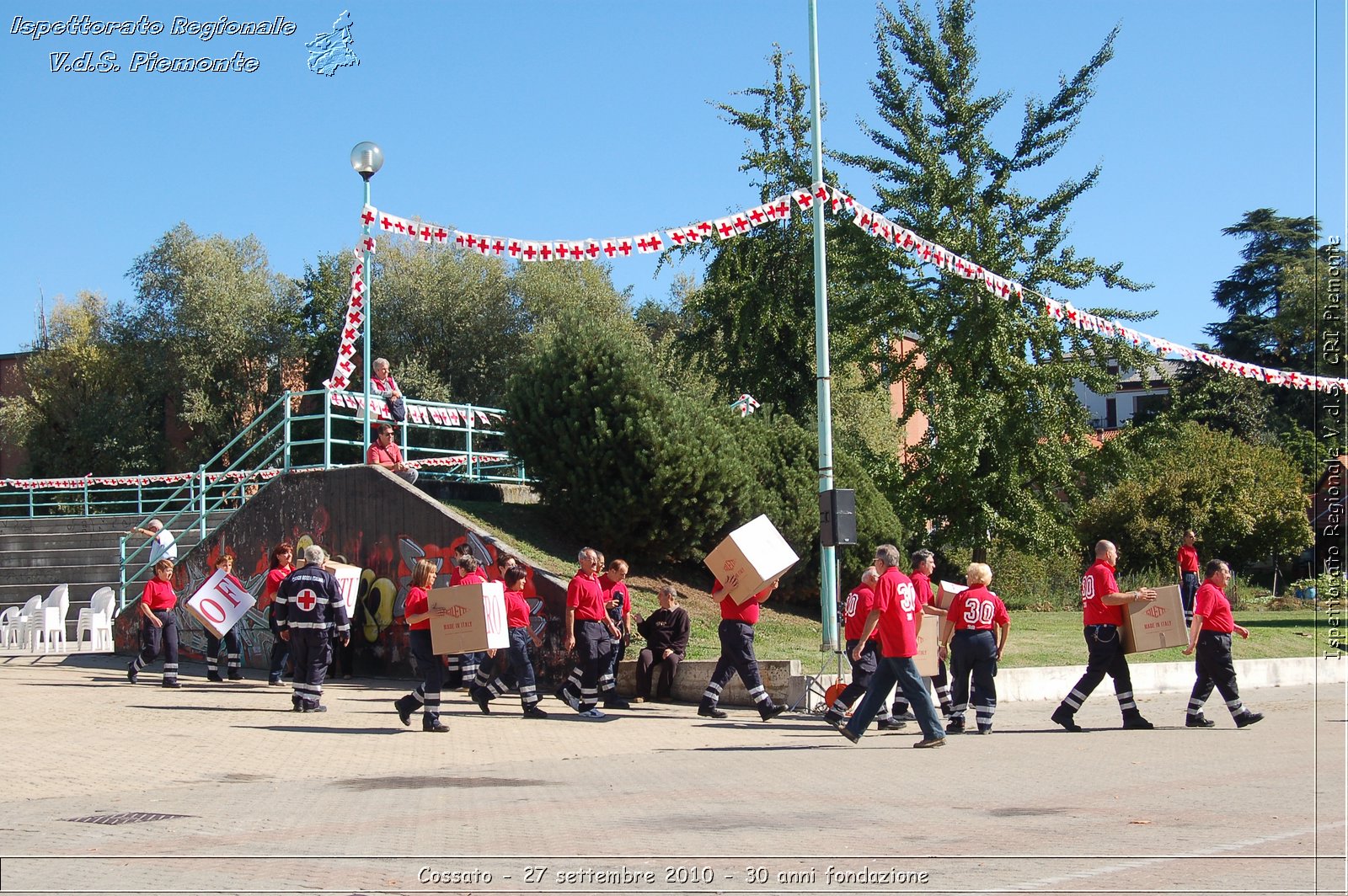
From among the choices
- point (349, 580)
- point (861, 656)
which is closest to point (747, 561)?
point (861, 656)

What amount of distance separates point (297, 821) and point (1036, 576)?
23.1 meters

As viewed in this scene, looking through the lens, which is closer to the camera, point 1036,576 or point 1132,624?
point 1132,624

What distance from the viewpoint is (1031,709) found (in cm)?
1543

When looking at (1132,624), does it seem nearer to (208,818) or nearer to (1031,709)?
(1031,709)

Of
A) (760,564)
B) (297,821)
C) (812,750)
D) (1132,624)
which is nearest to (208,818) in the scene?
(297,821)

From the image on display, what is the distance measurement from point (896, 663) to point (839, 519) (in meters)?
3.82

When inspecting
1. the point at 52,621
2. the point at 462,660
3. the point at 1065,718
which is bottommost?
the point at 1065,718

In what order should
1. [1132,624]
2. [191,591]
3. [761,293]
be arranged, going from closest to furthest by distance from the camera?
[1132,624] → [191,591] → [761,293]

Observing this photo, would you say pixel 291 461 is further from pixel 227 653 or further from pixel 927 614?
pixel 927 614

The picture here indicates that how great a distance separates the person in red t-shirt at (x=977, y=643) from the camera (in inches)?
500

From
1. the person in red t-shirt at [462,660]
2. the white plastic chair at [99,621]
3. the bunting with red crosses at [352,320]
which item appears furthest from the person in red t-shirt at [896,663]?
the white plastic chair at [99,621]

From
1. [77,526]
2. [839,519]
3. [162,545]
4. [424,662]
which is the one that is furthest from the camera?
[77,526]

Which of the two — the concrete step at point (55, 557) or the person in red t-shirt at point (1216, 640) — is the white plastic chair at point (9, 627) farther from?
the person in red t-shirt at point (1216, 640)

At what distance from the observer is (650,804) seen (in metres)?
8.60
